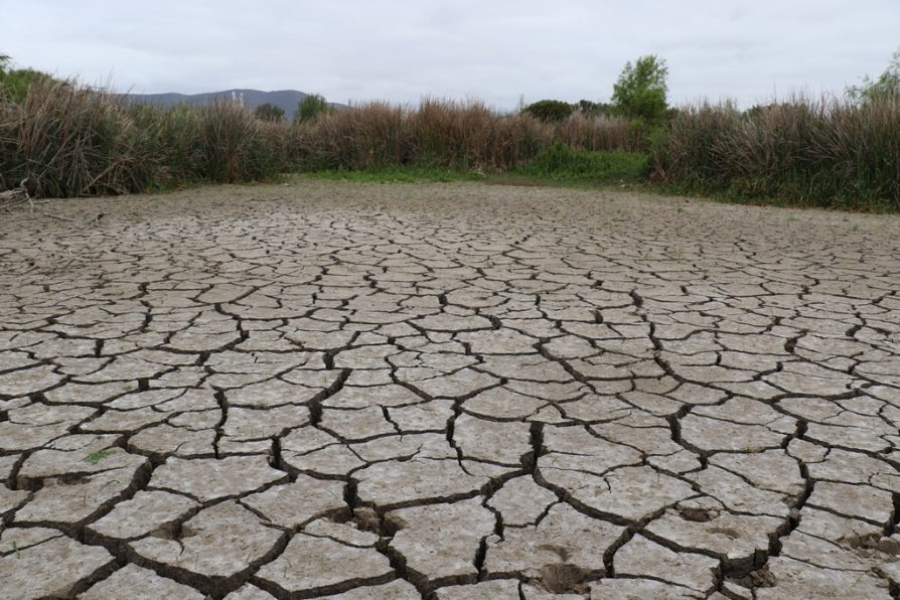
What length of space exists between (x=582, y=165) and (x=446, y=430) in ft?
40.3

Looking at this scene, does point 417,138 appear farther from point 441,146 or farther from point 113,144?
point 113,144

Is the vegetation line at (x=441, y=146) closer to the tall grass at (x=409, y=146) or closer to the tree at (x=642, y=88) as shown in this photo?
the tall grass at (x=409, y=146)

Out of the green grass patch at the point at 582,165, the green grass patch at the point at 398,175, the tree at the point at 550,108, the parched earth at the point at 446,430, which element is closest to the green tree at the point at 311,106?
the green grass patch at the point at 398,175

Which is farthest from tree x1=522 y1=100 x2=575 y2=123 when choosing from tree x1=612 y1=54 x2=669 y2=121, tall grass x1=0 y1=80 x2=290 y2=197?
tall grass x1=0 y1=80 x2=290 y2=197

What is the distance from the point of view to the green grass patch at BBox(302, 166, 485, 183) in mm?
12883

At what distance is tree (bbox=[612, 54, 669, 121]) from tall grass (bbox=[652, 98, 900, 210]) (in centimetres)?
2086

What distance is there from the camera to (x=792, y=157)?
1045 cm

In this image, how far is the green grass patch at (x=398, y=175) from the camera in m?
12.9

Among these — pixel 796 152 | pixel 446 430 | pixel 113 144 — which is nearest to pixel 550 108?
pixel 796 152

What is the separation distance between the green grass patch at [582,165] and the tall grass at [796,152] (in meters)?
1.52

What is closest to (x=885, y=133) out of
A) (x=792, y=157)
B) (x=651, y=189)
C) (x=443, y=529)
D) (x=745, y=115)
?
(x=792, y=157)

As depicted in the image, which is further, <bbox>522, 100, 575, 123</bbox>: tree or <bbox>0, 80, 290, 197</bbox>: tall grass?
<bbox>522, 100, 575, 123</bbox>: tree

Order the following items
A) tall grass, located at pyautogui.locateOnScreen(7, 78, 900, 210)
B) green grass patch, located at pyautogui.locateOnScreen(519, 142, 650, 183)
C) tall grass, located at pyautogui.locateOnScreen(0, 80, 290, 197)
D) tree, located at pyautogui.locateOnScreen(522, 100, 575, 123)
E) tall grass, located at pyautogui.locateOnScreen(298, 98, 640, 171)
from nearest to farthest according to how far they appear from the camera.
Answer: tall grass, located at pyautogui.locateOnScreen(0, 80, 290, 197) → tall grass, located at pyautogui.locateOnScreen(7, 78, 900, 210) → green grass patch, located at pyautogui.locateOnScreen(519, 142, 650, 183) → tall grass, located at pyautogui.locateOnScreen(298, 98, 640, 171) → tree, located at pyautogui.locateOnScreen(522, 100, 575, 123)

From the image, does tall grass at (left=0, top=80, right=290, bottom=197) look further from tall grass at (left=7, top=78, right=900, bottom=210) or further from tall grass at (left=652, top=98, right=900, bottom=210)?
tall grass at (left=652, top=98, right=900, bottom=210)
